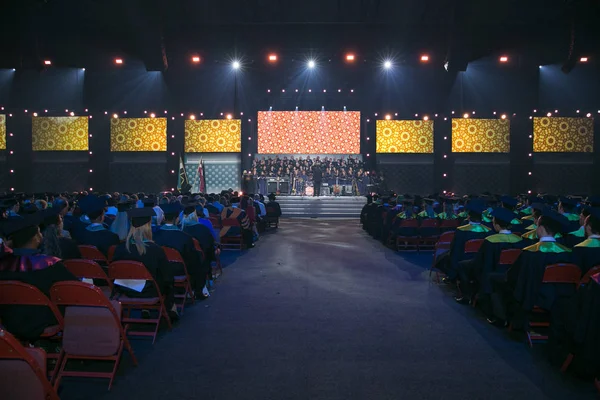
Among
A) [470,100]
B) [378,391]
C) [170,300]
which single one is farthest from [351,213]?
[378,391]

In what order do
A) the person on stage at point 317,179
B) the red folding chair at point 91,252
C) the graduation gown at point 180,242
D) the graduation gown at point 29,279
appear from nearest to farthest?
1. the graduation gown at point 29,279
2. the red folding chair at point 91,252
3. the graduation gown at point 180,242
4. the person on stage at point 317,179

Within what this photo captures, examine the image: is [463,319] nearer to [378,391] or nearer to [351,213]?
[378,391]

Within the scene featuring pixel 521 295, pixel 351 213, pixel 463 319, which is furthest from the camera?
pixel 351 213

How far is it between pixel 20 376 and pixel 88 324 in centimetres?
126

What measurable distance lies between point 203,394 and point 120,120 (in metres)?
22.9

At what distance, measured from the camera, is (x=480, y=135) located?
2439 centimetres

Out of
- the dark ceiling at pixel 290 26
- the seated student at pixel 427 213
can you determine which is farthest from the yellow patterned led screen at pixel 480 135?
the seated student at pixel 427 213

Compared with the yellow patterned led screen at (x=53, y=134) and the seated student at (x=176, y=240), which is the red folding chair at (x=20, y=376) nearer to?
the seated student at (x=176, y=240)

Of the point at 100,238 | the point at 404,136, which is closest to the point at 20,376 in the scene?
the point at 100,238

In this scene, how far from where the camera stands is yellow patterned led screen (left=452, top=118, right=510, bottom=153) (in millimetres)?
24344

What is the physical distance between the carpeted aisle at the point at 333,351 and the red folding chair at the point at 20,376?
51.6 inches

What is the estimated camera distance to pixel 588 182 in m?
23.6

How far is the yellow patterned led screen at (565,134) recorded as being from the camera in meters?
23.6

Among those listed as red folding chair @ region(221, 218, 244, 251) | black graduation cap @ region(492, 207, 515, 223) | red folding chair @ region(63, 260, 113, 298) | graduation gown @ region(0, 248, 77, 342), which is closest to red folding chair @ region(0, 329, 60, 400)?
graduation gown @ region(0, 248, 77, 342)
